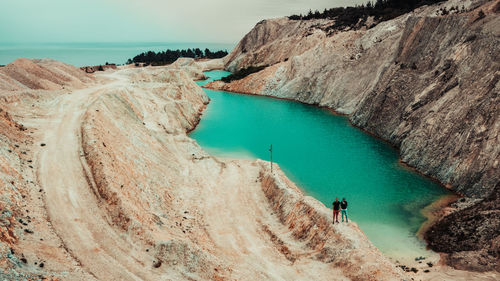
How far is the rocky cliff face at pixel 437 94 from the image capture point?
28.6m

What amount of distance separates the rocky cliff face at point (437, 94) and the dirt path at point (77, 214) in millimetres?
19732

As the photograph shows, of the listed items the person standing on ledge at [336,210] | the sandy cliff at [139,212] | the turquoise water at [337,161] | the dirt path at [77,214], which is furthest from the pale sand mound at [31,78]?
the person standing on ledge at [336,210]

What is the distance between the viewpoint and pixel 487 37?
37.3 m

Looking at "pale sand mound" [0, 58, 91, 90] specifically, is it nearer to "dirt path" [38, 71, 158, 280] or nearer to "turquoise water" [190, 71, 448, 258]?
"dirt path" [38, 71, 158, 280]

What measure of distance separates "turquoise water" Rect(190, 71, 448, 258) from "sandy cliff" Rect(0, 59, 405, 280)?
4670 millimetres

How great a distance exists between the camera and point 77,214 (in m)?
18.5

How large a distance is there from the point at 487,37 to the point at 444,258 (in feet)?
96.0

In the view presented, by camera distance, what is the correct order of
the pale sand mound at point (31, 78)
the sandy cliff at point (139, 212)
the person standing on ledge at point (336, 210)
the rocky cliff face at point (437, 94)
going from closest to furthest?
the sandy cliff at point (139, 212), the person standing on ledge at point (336, 210), the rocky cliff face at point (437, 94), the pale sand mound at point (31, 78)

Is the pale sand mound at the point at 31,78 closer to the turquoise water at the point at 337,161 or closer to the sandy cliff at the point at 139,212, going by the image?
the sandy cliff at the point at 139,212

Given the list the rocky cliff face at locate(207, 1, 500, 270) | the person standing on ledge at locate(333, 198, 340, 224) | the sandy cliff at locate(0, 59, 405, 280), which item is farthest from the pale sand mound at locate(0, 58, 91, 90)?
the rocky cliff face at locate(207, 1, 500, 270)

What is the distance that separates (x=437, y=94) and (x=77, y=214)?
41.1 m

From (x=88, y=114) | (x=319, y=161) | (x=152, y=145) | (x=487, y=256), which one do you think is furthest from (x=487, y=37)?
(x=88, y=114)

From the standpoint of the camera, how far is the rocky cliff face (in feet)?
93.8

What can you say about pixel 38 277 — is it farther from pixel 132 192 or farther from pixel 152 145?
pixel 152 145
